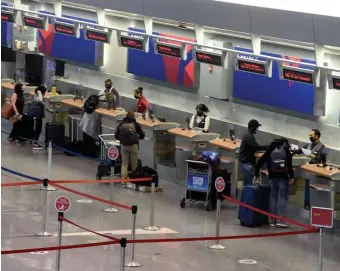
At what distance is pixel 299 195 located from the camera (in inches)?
548

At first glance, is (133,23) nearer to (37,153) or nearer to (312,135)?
(37,153)

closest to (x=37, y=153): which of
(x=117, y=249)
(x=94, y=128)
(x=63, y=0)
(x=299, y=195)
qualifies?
(x=94, y=128)

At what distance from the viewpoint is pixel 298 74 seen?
14406 millimetres

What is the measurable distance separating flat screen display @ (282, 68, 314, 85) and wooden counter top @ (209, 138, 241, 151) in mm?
1497

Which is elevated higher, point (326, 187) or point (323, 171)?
point (323, 171)

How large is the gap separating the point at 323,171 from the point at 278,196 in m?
0.86

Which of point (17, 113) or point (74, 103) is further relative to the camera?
point (74, 103)

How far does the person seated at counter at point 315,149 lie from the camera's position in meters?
13.5

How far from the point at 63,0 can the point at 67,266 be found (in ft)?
39.8

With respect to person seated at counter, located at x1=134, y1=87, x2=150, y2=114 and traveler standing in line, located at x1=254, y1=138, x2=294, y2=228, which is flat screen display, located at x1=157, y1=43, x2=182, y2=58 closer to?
person seated at counter, located at x1=134, y1=87, x2=150, y2=114

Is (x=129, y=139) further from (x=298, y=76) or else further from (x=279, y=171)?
(x=279, y=171)

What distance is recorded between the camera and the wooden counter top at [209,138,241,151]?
15102mm

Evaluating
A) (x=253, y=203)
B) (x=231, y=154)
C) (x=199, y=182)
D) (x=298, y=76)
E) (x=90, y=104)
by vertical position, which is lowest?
(x=253, y=203)

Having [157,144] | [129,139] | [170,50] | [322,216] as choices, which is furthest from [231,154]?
[322,216]
